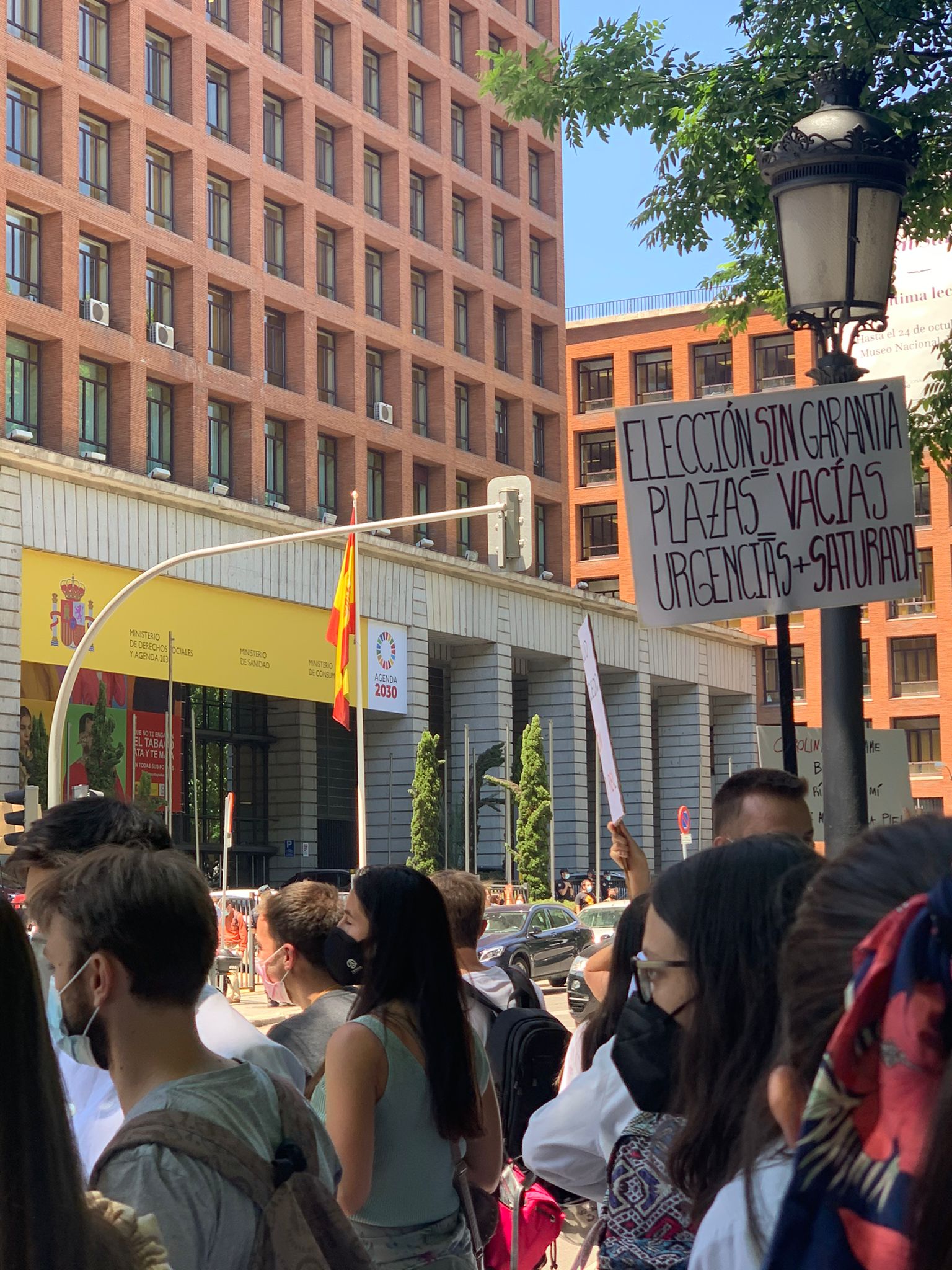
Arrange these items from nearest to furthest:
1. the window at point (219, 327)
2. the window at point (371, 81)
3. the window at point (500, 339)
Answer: the window at point (219, 327) → the window at point (371, 81) → the window at point (500, 339)

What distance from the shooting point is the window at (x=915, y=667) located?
2707 inches

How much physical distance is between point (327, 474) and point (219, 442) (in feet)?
14.0

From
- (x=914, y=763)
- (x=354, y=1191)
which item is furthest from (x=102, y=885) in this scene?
(x=914, y=763)

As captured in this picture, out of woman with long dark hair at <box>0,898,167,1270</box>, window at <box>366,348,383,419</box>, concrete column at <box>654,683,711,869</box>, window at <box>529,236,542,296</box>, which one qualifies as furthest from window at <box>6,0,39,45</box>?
woman with long dark hair at <box>0,898,167,1270</box>

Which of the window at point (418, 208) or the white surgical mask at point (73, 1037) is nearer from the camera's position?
the white surgical mask at point (73, 1037)

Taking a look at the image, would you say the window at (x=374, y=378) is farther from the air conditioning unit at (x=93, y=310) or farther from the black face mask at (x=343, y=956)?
the black face mask at (x=343, y=956)

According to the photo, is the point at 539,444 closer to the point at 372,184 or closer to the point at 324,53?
the point at 372,184

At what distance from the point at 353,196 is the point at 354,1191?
46.8 meters

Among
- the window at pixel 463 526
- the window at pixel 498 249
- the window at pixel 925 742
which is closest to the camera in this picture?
the window at pixel 463 526

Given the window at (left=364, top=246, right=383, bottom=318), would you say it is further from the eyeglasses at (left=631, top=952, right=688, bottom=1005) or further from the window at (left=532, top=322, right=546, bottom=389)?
the eyeglasses at (left=631, top=952, right=688, bottom=1005)

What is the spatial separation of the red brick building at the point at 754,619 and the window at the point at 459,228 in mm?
14666

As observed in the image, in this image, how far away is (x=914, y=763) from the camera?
68062 millimetres

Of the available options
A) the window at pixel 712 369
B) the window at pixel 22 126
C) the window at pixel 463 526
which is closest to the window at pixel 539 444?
the window at pixel 463 526

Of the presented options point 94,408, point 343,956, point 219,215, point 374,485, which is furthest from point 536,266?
point 343,956
